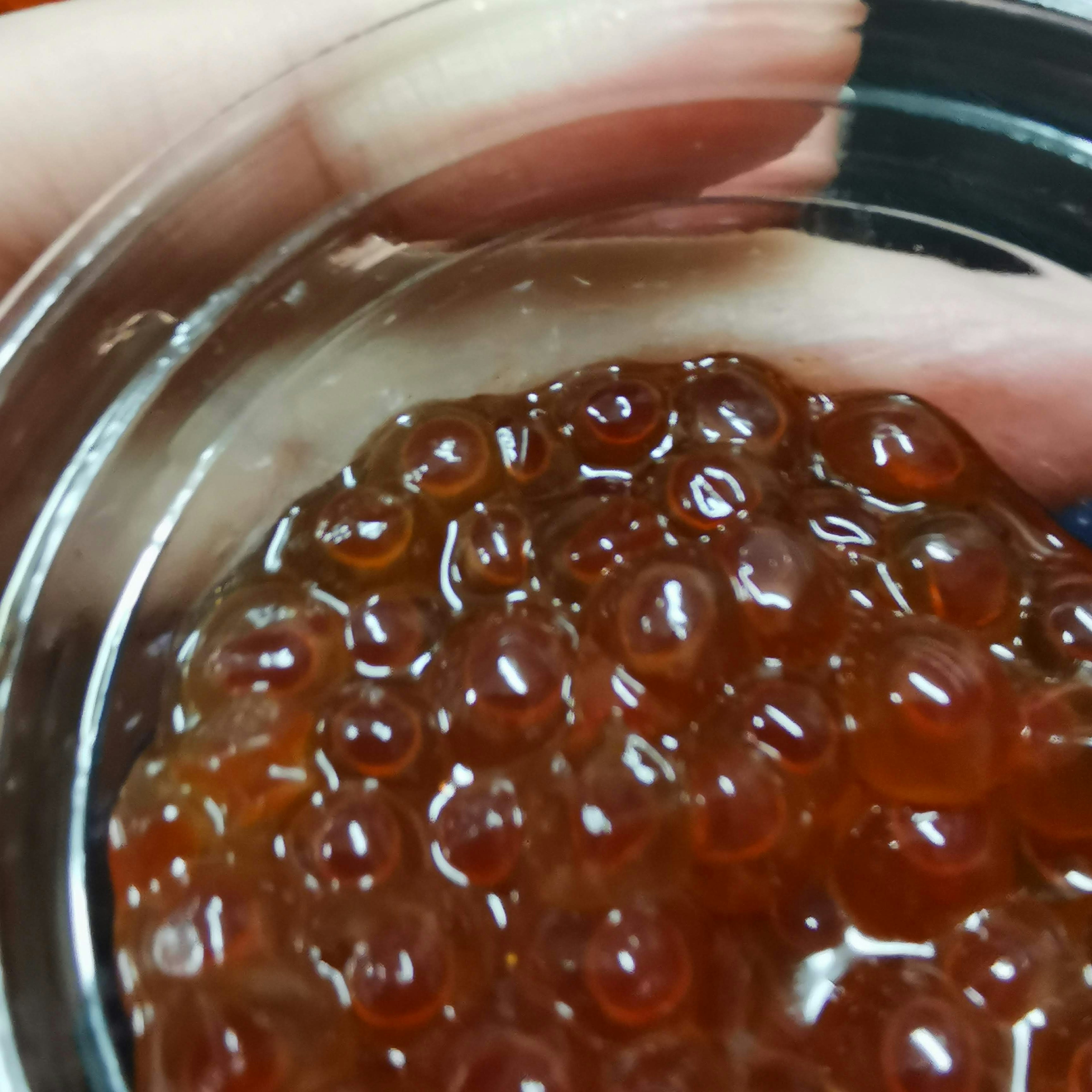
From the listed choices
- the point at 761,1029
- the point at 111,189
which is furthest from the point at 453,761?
the point at 111,189

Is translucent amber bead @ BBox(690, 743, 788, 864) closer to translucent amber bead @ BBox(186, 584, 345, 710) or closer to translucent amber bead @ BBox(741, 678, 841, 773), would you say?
translucent amber bead @ BBox(741, 678, 841, 773)

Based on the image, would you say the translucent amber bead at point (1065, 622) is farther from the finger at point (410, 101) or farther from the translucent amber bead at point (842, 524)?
the finger at point (410, 101)

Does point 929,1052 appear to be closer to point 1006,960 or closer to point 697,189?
point 1006,960

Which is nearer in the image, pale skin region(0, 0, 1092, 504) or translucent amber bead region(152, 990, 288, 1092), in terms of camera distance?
translucent amber bead region(152, 990, 288, 1092)

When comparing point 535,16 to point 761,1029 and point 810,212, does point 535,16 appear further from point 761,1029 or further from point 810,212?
point 761,1029

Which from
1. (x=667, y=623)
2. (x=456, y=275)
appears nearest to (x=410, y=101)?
(x=456, y=275)

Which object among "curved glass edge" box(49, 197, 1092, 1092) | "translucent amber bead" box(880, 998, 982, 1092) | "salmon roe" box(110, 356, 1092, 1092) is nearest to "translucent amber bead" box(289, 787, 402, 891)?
"salmon roe" box(110, 356, 1092, 1092)

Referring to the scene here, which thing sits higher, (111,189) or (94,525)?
(111,189)
